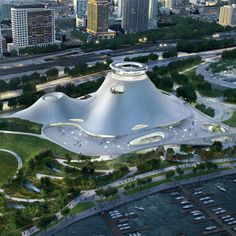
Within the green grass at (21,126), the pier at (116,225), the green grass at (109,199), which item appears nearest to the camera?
the pier at (116,225)

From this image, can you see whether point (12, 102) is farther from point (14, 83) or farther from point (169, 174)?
point (169, 174)

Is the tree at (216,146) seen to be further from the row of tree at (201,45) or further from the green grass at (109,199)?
the row of tree at (201,45)

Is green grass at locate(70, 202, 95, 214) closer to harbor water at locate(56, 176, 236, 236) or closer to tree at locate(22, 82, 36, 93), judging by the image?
harbor water at locate(56, 176, 236, 236)

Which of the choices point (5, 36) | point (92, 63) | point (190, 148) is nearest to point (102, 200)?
point (190, 148)

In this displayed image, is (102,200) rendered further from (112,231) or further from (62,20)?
(62,20)

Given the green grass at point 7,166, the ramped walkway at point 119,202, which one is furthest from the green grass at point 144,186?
the green grass at point 7,166
